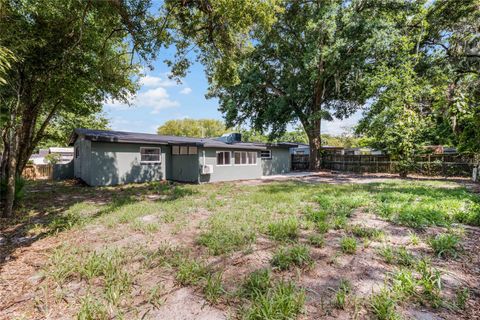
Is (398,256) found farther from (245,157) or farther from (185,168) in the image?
(245,157)

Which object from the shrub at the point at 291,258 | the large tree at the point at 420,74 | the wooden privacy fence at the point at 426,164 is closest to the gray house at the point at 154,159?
the large tree at the point at 420,74

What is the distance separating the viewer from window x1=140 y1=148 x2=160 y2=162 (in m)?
12.9

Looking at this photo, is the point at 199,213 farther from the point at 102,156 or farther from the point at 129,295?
the point at 102,156

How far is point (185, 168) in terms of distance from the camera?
13.2 meters

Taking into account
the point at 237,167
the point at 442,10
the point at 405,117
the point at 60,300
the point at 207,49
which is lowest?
the point at 60,300

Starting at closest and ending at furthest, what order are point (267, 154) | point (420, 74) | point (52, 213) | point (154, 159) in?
point (52, 213), point (154, 159), point (420, 74), point (267, 154)

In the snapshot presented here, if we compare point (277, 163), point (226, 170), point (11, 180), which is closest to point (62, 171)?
point (226, 170)

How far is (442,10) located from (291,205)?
17599mm

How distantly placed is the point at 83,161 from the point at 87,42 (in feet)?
24.4

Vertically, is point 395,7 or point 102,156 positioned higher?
point 395,7

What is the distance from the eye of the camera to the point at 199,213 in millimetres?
6250

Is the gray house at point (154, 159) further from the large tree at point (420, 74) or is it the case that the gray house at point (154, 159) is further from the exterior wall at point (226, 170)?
the large tree at point (420, 74)

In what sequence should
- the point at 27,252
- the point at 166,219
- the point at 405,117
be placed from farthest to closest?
the point at 405,117
the point at 166,219
the point at 27,252

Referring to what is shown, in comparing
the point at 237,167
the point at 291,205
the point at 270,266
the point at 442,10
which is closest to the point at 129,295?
the point at 270,266
